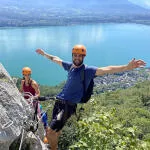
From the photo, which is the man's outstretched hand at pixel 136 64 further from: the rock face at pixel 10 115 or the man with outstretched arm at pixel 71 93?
the rock face at pixel 10 115

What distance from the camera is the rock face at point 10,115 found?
3164 mm

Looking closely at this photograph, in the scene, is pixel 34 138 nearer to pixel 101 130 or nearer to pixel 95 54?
pixel 101 130

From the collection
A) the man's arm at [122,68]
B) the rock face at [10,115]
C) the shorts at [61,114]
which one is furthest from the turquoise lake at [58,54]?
the rock face at [10,115]

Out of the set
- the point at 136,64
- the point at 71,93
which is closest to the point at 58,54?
the point at 71,93

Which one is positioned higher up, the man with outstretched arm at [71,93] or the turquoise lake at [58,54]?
the man with outstretched arm at [71,93]

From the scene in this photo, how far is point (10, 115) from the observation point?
3.32 m

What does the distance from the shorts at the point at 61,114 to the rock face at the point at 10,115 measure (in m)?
0.36

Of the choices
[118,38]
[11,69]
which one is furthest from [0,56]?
[118,38]

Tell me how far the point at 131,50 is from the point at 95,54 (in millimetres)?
13377

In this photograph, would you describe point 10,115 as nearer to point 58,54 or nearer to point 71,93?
point 71,93

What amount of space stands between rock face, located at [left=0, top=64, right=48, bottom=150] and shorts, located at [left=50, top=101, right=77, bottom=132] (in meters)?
0.36

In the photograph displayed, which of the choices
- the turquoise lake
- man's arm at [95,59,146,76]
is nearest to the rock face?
man's arm at [95,59,146,76]

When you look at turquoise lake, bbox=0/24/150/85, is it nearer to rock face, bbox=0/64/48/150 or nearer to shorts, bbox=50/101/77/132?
shorts, bbox=50/101/77/132

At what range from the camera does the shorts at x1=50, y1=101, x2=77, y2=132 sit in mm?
3980
